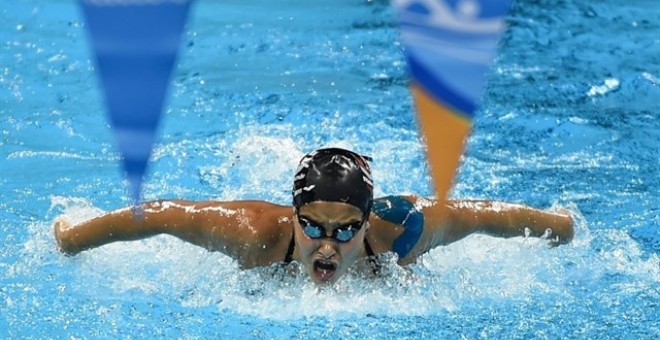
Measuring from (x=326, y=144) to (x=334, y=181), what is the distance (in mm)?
1697

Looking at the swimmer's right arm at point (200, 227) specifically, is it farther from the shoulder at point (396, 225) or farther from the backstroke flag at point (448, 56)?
the backstroke flag at point (448, 56)

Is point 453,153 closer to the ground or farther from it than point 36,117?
farther from it

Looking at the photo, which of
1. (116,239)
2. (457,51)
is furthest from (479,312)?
(457,51)

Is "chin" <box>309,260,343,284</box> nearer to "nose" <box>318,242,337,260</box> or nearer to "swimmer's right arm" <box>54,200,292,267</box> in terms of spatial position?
"nose" <box>318,242,337,260</box>

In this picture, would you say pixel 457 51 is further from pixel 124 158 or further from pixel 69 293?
pixel 69 293

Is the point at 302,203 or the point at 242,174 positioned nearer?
the point at 302,203

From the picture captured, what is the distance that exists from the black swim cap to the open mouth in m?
0.19

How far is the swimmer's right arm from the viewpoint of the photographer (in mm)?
3668

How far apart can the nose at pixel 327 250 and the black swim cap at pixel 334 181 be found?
0.47 ft

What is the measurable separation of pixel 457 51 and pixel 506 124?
2.98m

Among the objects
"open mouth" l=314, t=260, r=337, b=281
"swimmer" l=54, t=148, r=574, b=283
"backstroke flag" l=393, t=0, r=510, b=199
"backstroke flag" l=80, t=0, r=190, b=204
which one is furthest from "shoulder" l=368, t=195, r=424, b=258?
"backstroke flag" l=80, t=0, r=190, b=204

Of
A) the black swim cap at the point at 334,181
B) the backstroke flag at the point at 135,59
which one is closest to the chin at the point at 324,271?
the black swim cap at the point at 334,181

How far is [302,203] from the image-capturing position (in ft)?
11.5

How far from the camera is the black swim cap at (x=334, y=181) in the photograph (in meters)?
3.48
